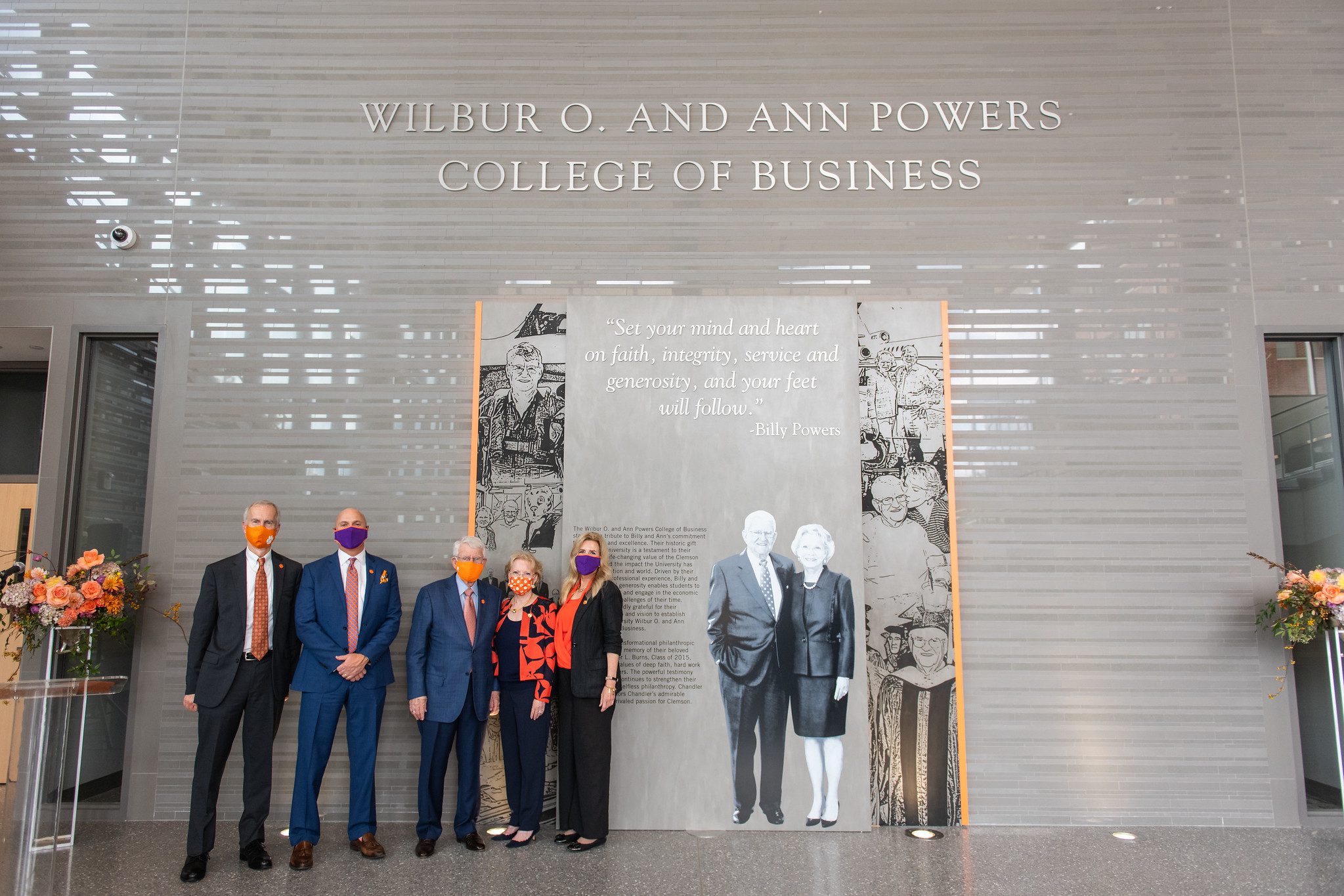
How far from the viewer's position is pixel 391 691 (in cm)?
503

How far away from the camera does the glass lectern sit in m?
4.04

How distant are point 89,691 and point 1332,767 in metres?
6.81

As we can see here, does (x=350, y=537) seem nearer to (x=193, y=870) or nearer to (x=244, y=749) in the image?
(x=244, y=749)

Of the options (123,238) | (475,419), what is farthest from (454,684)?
(123,238)

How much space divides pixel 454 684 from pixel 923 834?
267cm

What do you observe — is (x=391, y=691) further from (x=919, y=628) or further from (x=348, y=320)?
(x=919, y=628)

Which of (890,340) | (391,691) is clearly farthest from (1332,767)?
(391,691)

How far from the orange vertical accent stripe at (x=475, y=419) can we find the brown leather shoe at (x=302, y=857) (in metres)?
1.81

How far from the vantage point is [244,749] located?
425 cm

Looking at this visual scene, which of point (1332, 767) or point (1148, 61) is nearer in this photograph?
point (1332, 767)

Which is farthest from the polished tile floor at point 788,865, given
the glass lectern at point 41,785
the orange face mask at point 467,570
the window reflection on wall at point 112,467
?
the orange face mask at point 467,570

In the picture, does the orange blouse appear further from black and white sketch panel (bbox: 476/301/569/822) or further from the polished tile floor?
the polished tile floor

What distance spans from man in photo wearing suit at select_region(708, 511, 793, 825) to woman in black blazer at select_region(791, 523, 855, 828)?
8cm

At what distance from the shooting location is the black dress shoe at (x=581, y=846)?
442 centimetres
